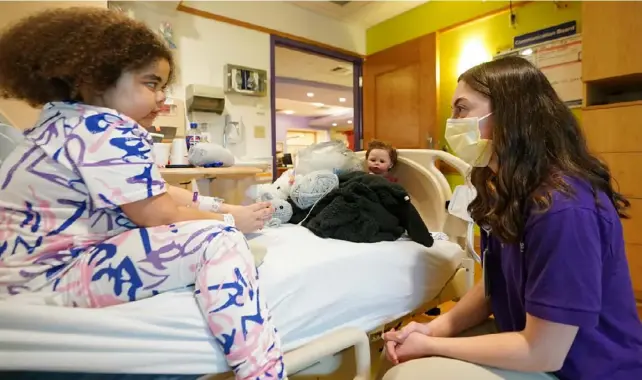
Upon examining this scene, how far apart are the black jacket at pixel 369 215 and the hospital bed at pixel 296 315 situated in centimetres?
5

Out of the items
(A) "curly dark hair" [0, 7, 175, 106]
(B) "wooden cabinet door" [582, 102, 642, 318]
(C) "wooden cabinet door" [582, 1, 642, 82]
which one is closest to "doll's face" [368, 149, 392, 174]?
(A) "curly dark hair" [0, 7, 175, 106]

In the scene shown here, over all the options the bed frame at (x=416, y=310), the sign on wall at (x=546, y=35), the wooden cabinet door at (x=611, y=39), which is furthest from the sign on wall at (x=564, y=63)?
the bed frame at (x=416, y=310)

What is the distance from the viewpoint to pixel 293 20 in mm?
3480

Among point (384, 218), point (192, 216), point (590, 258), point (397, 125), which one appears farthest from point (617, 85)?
point (192, 216)

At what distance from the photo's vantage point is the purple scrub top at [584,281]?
0.62 meters

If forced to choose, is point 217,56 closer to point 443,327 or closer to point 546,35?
point 546,35

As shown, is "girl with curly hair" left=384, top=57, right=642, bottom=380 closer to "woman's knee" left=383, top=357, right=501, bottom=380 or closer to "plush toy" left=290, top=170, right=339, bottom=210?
"woman's knee" left=383, top=357, right=501, bottom=380

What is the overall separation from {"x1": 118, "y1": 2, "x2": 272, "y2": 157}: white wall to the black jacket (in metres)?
1.95

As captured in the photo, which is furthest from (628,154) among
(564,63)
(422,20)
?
(422,20)

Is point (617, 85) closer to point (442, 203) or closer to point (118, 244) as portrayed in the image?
point (442, 203)

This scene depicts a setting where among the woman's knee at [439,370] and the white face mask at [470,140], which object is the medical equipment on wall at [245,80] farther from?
the woman's knee at [439,370]

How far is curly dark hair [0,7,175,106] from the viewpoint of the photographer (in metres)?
0.67

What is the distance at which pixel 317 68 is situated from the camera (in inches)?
193

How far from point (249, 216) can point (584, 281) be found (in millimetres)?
763
